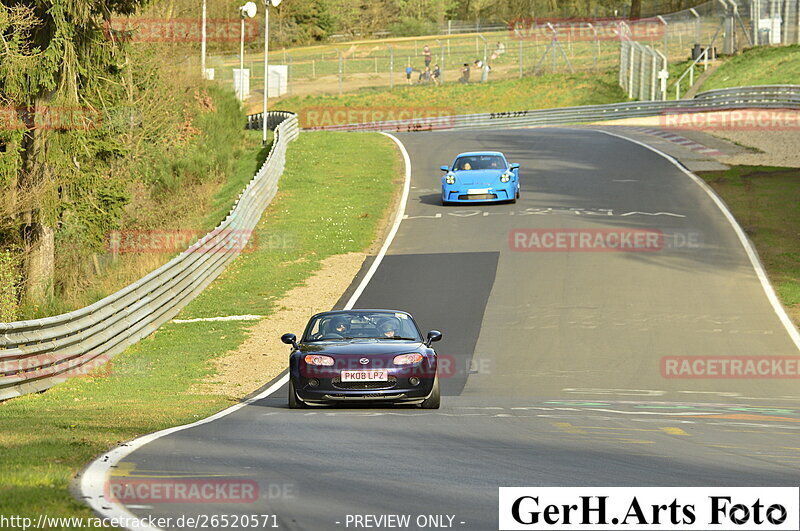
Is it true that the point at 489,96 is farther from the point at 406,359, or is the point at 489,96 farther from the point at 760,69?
the point at 406,359

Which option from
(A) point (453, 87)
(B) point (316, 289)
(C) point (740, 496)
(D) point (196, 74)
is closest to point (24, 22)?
(B) point (316, 289)

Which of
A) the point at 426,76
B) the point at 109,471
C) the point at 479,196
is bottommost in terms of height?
the point at 479,196

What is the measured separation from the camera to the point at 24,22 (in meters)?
27.1

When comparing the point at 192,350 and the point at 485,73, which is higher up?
the point at 485,73

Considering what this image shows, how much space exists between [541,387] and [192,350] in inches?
273

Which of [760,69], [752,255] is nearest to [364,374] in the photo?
[752,255]

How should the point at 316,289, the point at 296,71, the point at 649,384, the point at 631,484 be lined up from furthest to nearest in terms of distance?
the point at 296,71, the point at 316,289, the point at 649,384, the point at 631,484

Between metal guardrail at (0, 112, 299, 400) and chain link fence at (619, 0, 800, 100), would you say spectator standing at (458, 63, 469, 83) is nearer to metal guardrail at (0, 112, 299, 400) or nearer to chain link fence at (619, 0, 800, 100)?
chain link fence at (619, 0, 800, 100)

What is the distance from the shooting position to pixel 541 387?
1756 cm

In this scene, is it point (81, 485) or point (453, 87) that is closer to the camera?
point (81, 485)

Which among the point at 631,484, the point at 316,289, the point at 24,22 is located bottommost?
the point at 316,289

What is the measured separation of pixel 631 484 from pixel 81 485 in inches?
152

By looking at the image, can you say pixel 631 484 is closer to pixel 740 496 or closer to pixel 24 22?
pixel 740 496

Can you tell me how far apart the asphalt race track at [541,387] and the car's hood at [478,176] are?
98cm
